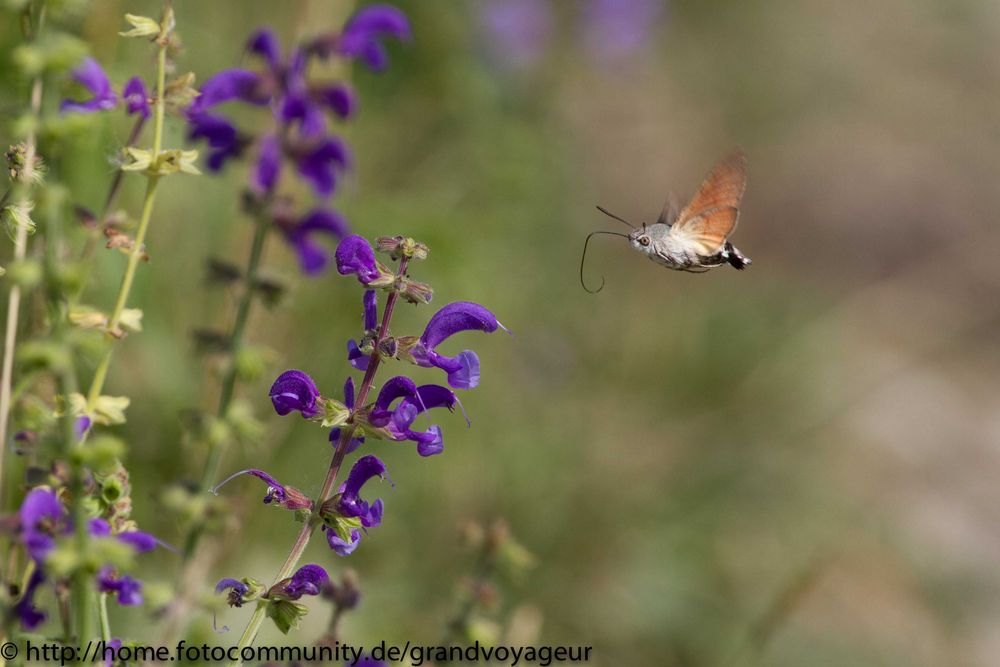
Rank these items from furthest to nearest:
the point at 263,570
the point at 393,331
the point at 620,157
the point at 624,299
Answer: the point at 620,157
the point at 624,299
the point at 393,331
the point at 263,570

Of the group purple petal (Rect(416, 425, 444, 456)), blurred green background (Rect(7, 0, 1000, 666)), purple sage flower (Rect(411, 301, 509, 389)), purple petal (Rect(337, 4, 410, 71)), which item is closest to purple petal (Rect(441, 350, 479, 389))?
purple sage flower (Rect(411, 301, 509, 389))

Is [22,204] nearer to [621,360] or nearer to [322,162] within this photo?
[322,162]

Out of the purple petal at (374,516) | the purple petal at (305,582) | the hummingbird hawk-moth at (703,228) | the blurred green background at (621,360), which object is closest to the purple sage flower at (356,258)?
the blurred green background at (621,360)

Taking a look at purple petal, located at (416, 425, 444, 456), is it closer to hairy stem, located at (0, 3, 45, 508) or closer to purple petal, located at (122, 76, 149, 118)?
hairy stem, located at (0, 3, 45, 508)

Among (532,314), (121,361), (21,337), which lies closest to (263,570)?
(121,361)

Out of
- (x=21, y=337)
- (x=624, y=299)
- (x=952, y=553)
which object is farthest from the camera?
(x=624, y=299)

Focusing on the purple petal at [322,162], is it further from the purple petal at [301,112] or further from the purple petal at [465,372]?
the purple petal at [465,372]

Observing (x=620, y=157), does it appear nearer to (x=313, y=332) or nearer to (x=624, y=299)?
(x=624, y=299)
